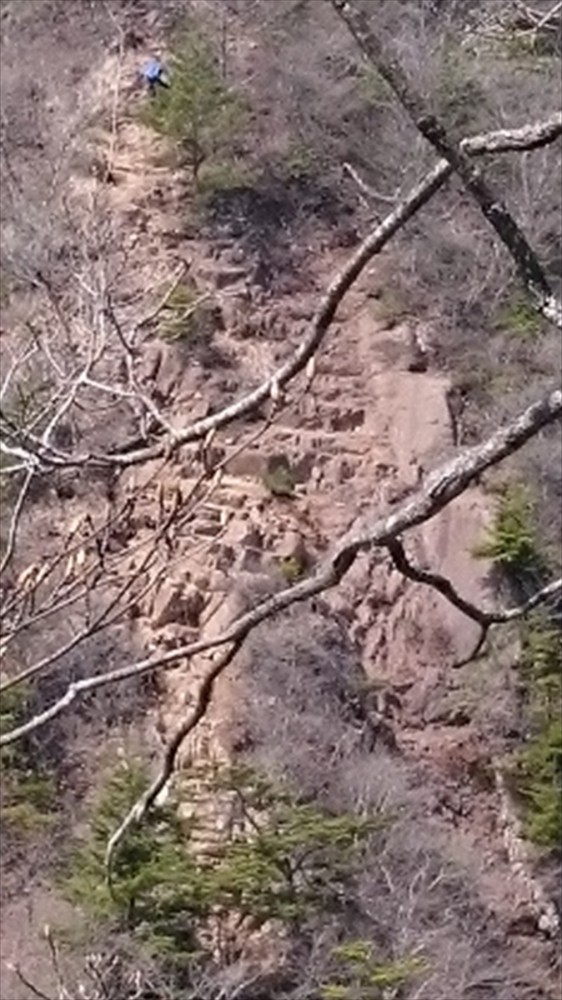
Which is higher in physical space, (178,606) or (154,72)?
(154,72)

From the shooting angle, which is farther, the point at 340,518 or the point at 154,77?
the point at 154,77

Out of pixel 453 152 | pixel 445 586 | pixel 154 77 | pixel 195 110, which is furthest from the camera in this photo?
pixel 154 77

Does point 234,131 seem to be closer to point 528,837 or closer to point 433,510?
point 528,837

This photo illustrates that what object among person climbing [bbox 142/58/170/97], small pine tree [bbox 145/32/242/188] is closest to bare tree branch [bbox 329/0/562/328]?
small pine tree [bbox 145/32/242/188]

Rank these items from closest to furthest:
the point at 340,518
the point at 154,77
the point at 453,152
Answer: the point at 453,152, the point at 340,518, the point at 154,77

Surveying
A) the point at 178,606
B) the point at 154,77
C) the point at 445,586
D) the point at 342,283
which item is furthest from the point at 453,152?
the point at 154,77

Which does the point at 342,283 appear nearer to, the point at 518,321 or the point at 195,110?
the point at 518,321

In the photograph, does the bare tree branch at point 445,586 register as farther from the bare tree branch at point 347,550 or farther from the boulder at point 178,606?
the boulder at point 178,606

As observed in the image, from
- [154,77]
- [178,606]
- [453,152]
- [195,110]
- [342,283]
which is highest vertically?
[453,152]
